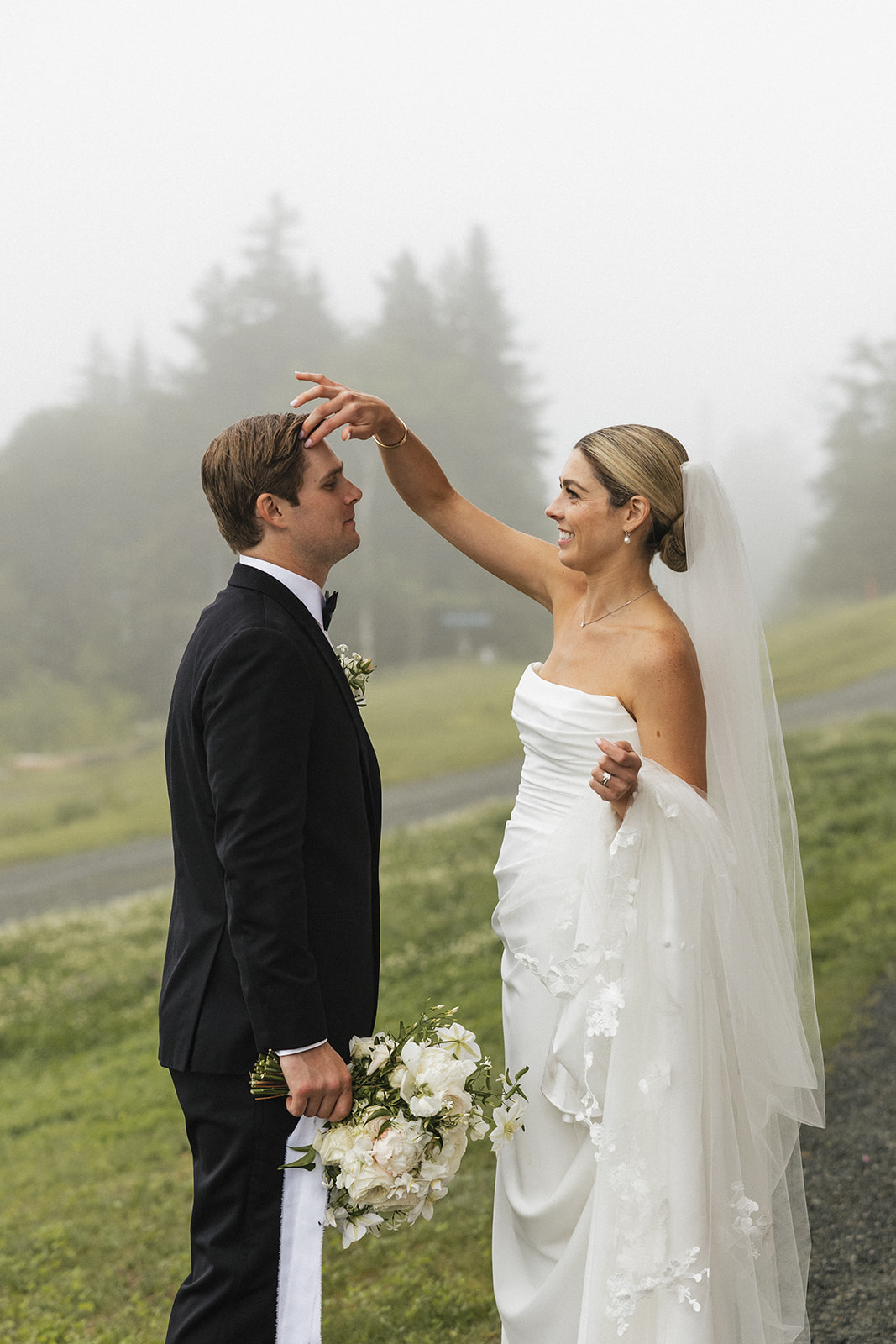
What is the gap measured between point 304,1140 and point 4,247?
33.7 feet

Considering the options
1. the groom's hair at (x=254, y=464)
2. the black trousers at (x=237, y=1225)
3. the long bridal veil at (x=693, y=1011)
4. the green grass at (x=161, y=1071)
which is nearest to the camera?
the black trousers at (x=237, y=1225)

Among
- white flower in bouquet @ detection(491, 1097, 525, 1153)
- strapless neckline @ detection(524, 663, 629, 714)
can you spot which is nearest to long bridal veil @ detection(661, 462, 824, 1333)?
strapless neckline @ detection(524, 663, 629, 714)

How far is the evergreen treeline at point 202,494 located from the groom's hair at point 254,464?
8.51 metres

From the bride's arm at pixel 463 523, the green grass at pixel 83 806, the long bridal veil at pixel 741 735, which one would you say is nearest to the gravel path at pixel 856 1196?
the long bridal veil at pixel 741 735

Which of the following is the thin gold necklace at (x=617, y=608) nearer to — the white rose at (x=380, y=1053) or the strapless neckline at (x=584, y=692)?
the strapless neckline at (x=584, y=692)

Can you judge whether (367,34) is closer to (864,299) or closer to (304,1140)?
(864,299)

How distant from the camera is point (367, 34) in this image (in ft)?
36.4

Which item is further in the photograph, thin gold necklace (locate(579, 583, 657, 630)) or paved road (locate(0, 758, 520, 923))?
paved road (locate(0, 758, 520, 923))

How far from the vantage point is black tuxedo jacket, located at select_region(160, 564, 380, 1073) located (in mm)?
2066

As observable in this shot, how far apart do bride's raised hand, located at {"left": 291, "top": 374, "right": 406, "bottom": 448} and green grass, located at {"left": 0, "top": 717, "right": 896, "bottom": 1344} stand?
9.27 feet

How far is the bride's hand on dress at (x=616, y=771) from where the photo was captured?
7.75 ft

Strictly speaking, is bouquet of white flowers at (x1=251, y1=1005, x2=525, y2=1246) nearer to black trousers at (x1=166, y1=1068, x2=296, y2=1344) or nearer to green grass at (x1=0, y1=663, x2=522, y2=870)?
black trousers at (x1=166, y1=1068, x2=296, y2=1344)

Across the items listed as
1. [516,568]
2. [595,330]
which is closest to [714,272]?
[595,330]

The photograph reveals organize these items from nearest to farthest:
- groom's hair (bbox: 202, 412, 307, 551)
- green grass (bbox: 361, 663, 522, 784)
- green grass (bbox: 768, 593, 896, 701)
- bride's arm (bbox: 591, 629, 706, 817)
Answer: groom's hair (bbox: 202, 412, 307, 551) → bride's arm (bbox: 591, 629, 706, 817) → green grass (bbox: 361, 663, 522, 784) → green grass (bbox: 768, 593, 896, 701)
